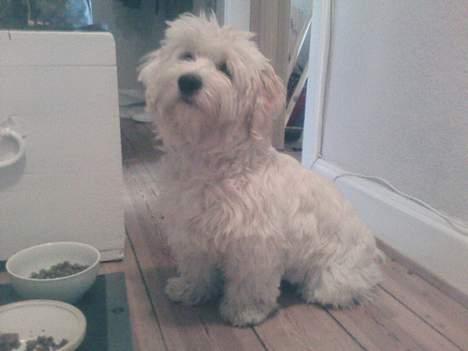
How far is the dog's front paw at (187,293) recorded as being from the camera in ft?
4.52

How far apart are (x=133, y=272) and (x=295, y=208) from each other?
1.95 feet

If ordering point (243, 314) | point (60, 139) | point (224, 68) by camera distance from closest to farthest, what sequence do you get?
point (224, 68)
point (243, 314)
point (60, 139)

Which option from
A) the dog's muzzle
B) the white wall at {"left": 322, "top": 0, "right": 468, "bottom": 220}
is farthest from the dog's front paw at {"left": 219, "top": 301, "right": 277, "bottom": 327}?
the white wall at {"left": 322, "top": 0, "right": 468, "bottom": 220}

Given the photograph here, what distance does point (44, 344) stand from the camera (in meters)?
1.05

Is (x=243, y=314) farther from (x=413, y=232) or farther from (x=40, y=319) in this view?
(x=413, y=232)

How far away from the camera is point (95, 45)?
1.33 metres

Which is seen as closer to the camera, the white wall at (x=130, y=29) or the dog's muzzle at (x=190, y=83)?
the dog's muzzle at (x=190, y=83)

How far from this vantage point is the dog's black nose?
3.56 feet

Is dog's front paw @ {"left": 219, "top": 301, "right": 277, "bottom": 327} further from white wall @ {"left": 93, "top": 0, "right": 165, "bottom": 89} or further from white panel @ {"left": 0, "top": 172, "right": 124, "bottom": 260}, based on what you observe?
white wall @ {"left": 93, "top": 0, "right": 165, "bottom": 89}

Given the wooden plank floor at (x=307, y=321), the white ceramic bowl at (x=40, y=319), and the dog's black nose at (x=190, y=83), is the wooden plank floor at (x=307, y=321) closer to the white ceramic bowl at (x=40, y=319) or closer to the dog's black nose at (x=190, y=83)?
the white ceramic bowl at (x=40, y=319)

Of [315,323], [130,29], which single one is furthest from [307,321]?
[130,29]

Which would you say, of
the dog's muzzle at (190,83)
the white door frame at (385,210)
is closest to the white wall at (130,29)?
the white door frame at (385,210)

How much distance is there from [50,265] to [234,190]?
1.99 feet

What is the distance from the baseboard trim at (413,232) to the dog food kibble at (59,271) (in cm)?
109
